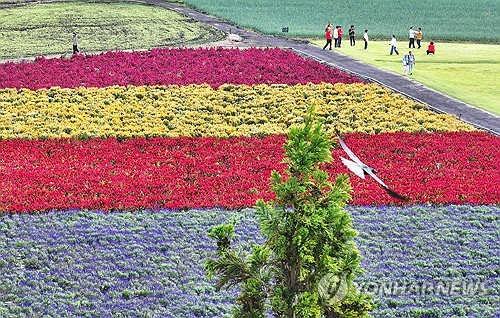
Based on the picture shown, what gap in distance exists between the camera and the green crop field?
A: 54156 millimetres

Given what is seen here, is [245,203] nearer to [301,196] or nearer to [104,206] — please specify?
[104,206]

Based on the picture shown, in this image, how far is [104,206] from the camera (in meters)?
20.7

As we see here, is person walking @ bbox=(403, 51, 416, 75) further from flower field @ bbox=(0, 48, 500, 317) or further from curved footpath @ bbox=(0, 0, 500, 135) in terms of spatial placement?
flower field @ bbox=(0, 48, 500, 317)

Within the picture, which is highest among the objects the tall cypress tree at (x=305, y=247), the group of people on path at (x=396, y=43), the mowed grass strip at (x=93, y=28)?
the tall cypress tree at (x=305, y=247)

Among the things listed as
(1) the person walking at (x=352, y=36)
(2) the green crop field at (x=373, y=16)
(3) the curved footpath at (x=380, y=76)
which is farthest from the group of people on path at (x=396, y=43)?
(2) the green crop field at (x=373, y=16)

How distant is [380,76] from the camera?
36.6 meters

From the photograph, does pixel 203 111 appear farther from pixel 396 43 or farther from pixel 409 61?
pixel 396 43

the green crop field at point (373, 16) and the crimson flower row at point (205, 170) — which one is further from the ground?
the green crop field at point (373, 16)

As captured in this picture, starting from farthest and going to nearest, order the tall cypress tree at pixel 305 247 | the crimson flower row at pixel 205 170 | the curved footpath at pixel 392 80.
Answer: the curved footpath at pixel 392 80
the crimson flower row at pixel 205 170
the tall cypress tree at pixel 305 247

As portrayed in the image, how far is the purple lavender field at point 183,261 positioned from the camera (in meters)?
16.3

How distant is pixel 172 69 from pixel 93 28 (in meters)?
17.7

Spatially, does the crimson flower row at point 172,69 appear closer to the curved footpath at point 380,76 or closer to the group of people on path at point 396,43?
the curved footpath at point 380,76

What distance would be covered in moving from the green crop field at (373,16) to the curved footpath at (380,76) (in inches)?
128

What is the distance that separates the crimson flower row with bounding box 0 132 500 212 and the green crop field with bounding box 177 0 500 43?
2519 cm
